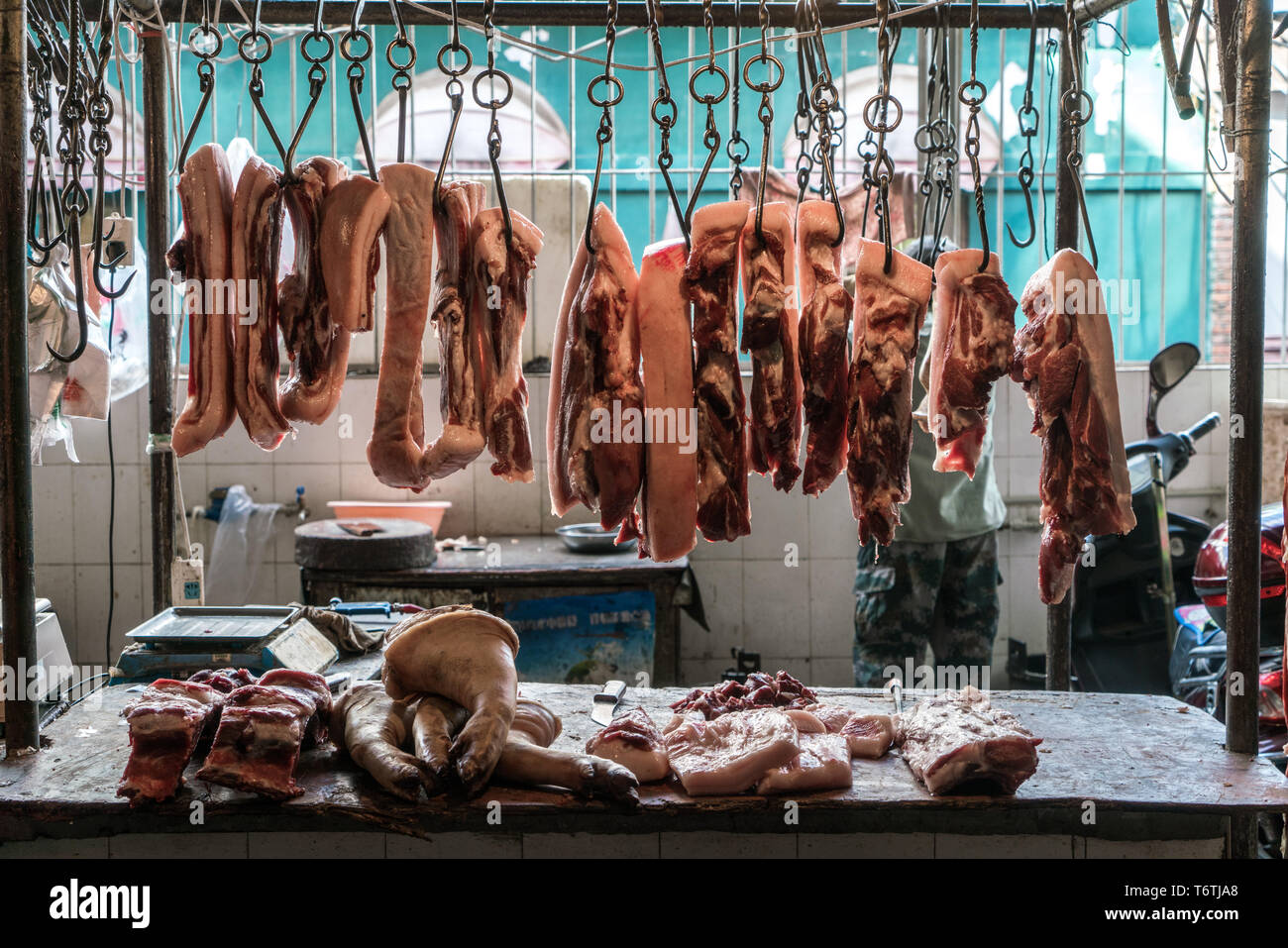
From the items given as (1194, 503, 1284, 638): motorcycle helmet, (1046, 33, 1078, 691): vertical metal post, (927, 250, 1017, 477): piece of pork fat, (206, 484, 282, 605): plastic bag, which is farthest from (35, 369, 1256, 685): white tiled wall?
(927, 250, 1017, 477): piece of pork fat

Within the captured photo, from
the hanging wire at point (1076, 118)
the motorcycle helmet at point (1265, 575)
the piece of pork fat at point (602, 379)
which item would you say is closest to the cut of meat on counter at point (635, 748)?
the piece of pork fat at point (602, 379)

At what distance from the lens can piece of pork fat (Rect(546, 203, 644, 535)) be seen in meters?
2.56

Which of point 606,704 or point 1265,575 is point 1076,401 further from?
point 1265,575

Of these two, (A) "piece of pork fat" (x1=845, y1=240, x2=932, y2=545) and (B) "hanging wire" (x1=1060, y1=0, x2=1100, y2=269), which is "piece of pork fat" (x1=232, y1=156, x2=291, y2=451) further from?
(B) "hanging wire" (x1=1060, y1=0, x2=1100, y2=269)

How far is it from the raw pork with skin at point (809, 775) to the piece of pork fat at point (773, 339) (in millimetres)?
628

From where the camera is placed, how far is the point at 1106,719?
2.99 meters

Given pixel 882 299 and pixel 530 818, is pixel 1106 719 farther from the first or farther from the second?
pixel 530 818

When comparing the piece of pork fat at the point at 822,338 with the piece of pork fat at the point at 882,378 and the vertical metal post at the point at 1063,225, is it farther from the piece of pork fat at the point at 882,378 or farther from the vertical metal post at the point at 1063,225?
the vertical metal post at the point at 1063,225

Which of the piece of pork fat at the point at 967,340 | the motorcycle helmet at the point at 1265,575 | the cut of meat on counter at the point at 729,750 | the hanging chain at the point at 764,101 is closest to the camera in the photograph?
the hanging chain at the point at 764,101

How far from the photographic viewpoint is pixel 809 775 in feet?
8.04

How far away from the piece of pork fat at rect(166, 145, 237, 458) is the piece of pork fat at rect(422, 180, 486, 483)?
450 mm

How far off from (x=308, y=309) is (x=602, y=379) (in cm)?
72

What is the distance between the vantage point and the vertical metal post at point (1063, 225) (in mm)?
3021

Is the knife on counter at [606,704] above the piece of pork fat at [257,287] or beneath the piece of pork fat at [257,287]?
beneath
